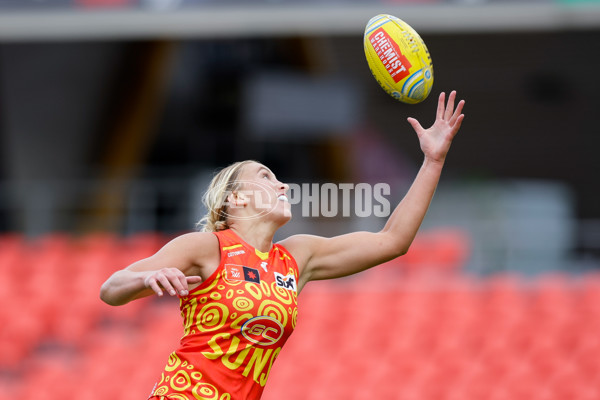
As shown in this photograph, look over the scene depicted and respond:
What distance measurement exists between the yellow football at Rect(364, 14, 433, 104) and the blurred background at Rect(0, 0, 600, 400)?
3.88 meters

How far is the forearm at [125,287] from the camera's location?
3215 millimetres

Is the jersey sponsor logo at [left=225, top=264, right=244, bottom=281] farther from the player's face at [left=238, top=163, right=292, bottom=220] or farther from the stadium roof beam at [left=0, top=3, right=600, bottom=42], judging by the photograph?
the stadium roof beam at [left=0, top=3, right=600, bottom=42]

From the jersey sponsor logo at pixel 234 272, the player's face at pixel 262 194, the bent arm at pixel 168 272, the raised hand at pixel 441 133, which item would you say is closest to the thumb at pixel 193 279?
the bent arm at pixel 168 272

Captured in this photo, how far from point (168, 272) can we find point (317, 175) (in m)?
12.0

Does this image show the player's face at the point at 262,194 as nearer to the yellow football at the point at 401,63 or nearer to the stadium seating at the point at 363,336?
the yellow football at the point at 401,63

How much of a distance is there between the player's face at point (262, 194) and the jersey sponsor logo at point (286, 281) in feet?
0.85

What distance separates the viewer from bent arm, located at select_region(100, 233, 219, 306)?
3.08 m

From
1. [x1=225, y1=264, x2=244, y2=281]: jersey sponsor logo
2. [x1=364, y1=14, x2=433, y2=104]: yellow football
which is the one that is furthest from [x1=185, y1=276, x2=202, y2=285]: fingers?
[x1=364, y1=14, x2=433, y2=104]: yellow football

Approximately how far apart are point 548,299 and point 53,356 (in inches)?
210

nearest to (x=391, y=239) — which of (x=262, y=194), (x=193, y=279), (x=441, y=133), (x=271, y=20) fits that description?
(x=441, y=133)

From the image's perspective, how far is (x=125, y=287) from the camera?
324cm

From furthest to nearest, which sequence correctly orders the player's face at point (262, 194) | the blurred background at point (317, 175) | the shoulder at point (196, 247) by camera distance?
the blurred background at point (317, 175) → the player's face at point (262, 194) → the shoulder at point (196, 247)

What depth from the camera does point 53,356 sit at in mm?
9164

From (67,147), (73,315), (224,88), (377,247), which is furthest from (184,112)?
(377,247)
